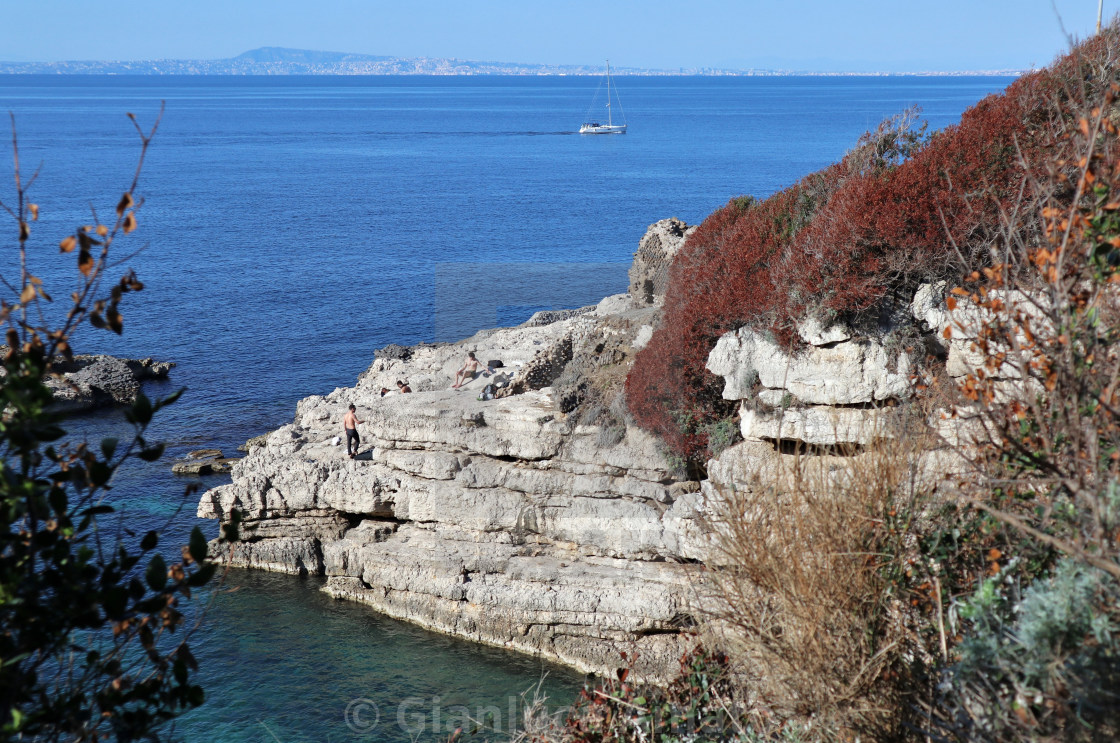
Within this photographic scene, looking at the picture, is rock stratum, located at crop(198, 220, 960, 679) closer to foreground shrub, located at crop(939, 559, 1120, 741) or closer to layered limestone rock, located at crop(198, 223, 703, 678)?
layered limestone rock, located at crop(198, 223, 703, 678)

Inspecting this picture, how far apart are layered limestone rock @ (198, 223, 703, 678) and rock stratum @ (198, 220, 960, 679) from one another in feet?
0.12

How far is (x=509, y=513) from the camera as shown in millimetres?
18359

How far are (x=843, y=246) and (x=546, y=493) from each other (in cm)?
791

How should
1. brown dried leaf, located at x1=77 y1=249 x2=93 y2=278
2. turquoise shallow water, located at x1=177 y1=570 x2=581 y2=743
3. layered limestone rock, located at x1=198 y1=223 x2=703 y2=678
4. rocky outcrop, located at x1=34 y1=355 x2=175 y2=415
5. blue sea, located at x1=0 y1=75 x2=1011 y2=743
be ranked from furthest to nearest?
rocky outcrop, located at x1=34 y1=355 x2=175 y2=415, layered limestone rock, located at x1=198 y1=223 x2=703 y2=678, blue sea, located at x1=0 y1=75 x2=1011 y2=743, turquoise shallow water, located at x1=177 y1=570 x2=581 y2=743, brown dried leaf, located at x1=77 y1=249 x2=93 y2=278

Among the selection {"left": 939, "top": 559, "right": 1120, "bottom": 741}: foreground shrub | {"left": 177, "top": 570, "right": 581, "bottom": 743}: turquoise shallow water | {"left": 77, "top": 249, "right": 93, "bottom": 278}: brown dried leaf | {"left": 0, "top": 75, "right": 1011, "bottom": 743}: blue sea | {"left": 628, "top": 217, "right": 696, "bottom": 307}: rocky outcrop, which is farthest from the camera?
{"left": 628, "top": 217, "right": 696, "bottom": 307}: rocky outcrop

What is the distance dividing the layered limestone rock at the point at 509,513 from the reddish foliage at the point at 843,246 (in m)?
1.52

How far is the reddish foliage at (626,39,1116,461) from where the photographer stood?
14.8 meters

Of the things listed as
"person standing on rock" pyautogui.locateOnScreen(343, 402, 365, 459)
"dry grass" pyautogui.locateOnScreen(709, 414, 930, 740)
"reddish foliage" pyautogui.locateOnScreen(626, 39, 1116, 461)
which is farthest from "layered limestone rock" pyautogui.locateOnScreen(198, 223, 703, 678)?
"dry grass" pyautogui.locateOnScreen(709, 414, 930, 740)

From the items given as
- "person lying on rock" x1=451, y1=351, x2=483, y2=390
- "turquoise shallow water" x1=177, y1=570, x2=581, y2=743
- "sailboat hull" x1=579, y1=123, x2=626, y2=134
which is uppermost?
"sailboat hull" x1=579, y1=123, x2=626, y2=134

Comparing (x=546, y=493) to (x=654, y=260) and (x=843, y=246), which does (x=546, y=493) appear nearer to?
(x=843, y=246)

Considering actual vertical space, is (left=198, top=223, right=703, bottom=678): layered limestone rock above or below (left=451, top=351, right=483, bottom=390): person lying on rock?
below

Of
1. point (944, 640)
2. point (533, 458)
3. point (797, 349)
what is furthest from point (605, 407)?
point (944, 640)

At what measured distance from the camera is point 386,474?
1986cm

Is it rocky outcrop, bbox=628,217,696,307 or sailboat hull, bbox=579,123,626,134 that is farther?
sailboat hull, bbox=579,123,626,134
